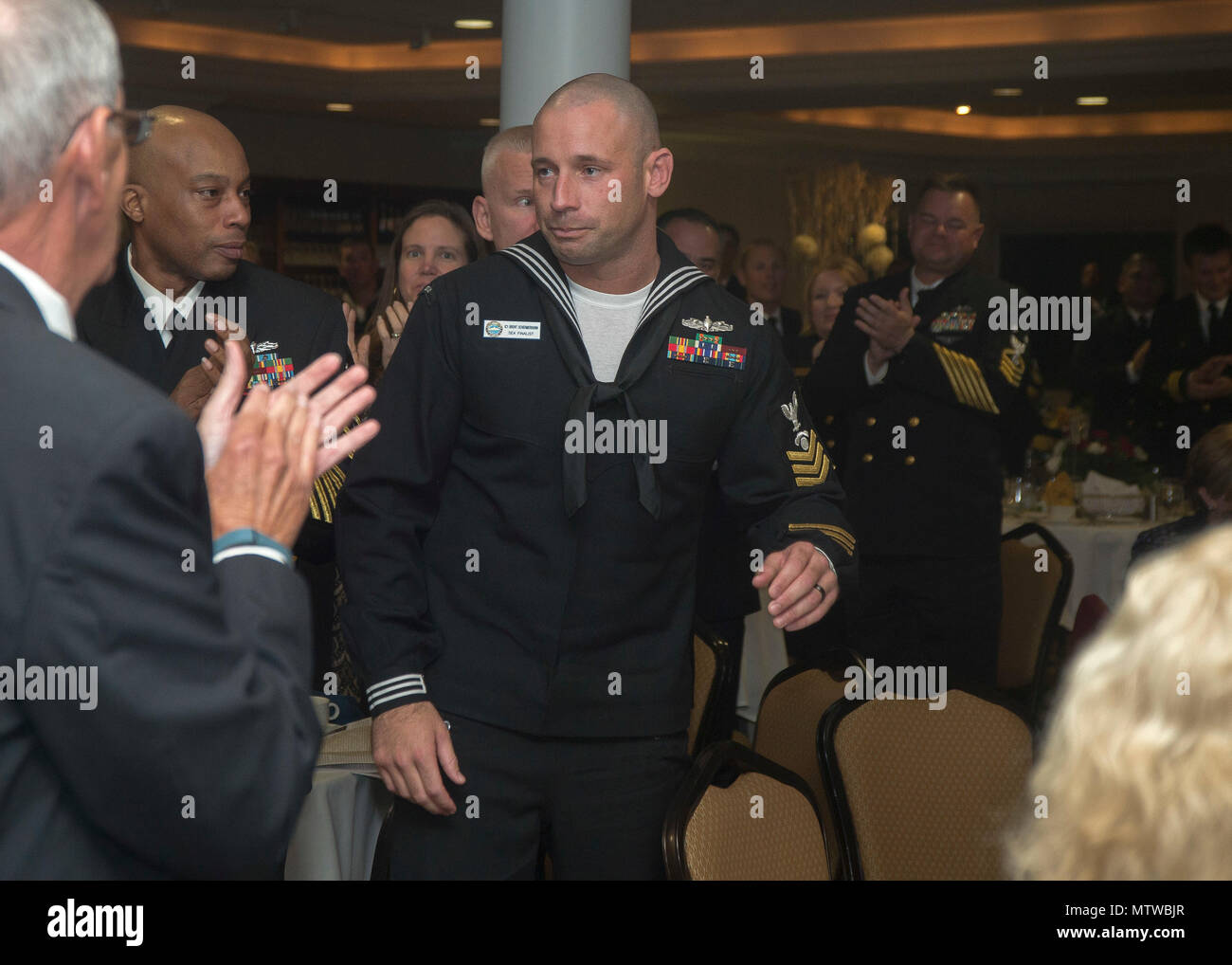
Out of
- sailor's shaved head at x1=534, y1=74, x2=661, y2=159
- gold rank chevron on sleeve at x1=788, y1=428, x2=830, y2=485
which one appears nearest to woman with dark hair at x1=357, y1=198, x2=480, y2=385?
sailor's shaved head at x1=534, y1=74, x2=661, y2=159

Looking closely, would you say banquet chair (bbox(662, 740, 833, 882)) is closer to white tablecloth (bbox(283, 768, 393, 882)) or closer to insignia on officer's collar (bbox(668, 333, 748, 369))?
insignia on officer's collar (bbox(668, 333, 748, 369))

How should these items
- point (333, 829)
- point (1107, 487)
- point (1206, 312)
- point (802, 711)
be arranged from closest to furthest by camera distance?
point (333, 829) → point (802, 711) → point (1107, 487) → point (1206, 312)

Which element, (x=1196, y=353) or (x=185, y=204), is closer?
(x=185, y=204)

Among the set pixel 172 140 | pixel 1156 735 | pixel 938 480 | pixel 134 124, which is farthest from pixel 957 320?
pixel 1156 735

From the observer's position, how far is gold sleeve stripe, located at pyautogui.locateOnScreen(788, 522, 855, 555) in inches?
91.6

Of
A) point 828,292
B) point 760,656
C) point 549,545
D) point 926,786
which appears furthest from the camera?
point 828,292

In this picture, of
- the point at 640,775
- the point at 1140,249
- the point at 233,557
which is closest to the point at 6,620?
the point at 233,557

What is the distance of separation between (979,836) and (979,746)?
174 mm

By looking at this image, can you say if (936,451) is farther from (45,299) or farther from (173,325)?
(45,299)

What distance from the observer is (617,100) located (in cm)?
240

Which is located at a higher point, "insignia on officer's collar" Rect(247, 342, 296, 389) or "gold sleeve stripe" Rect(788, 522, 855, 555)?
"insignia on officer's collar" Rect(247, 342, 296, 389)

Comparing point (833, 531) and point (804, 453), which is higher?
point (804, 453)

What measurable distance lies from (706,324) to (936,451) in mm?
1879
